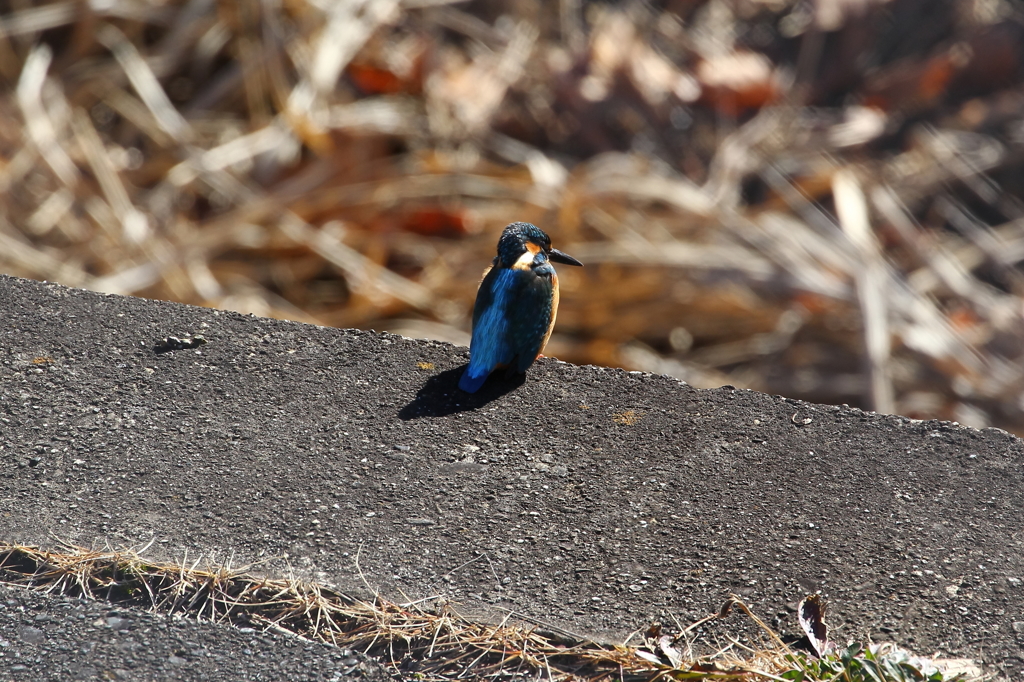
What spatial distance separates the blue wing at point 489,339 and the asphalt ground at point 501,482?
44 mm

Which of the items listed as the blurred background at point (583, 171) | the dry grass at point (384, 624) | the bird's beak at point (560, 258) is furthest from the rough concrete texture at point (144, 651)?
the blurred background at point (583, 171)

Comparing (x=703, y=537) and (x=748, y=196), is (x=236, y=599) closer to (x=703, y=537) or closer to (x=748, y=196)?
(x=703, y=537)

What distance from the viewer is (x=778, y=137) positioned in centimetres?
505

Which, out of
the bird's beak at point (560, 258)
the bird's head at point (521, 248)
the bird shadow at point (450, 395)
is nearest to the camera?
the bird shadow at point (450, 395)

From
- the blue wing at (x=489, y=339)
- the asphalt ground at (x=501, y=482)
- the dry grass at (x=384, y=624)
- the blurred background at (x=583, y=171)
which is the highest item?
the blurred background at (x=583, y=171)

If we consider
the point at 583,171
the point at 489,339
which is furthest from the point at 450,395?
the point at 583,171

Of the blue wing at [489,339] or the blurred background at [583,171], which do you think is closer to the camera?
the blue wing at [489,339]

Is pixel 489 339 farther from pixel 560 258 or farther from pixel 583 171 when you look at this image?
pixel 583 171

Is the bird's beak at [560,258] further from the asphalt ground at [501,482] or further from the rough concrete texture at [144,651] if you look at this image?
the rough concrete texture at [144,651]

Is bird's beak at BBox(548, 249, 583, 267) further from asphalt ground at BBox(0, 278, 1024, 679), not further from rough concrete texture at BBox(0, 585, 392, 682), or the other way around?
rough concrete texture at BBox(0, 585, 392, 682)

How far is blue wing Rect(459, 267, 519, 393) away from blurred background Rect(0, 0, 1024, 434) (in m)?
1.88

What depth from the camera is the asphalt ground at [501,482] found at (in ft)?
5.30

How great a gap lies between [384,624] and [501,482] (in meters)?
0.38

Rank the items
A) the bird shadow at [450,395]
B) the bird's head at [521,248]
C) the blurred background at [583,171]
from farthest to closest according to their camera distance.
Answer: the blurred background at [583,171] → the bird's head at [521,248] → the bird shadow at [450,395]
